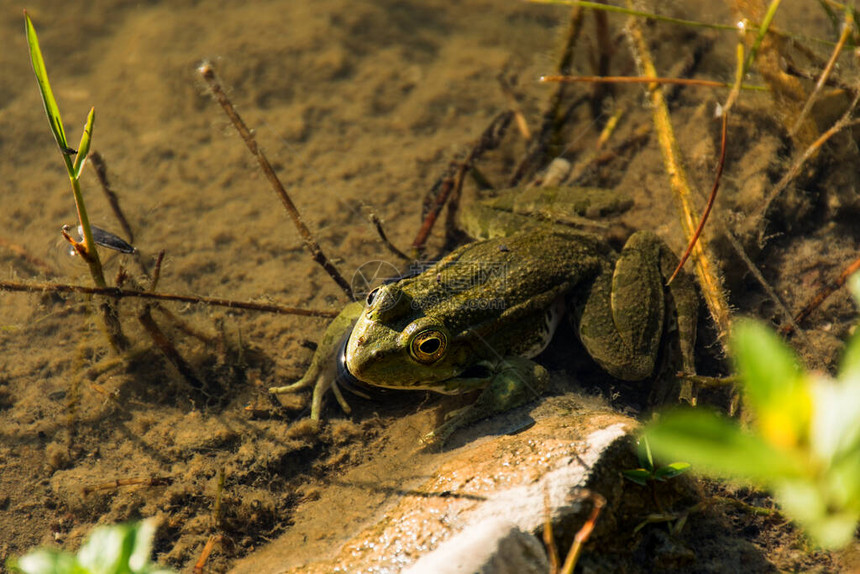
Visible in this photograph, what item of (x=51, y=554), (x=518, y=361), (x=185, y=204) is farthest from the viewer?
(x=185, y=204)

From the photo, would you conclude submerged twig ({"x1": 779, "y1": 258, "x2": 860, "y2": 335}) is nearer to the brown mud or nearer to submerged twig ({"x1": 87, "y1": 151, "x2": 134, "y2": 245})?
the brown mud

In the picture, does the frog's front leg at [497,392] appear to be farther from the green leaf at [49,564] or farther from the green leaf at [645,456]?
the green leaf at [49,564]

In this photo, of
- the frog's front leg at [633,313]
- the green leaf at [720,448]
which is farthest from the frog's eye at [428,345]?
the green leaf at [720,448]

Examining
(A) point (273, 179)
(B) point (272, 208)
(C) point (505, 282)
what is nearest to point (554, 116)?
(C) point (505, 282)

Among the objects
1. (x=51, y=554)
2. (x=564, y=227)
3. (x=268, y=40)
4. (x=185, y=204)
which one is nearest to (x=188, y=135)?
(x=185, y=204)

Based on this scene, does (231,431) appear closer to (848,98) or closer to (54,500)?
(54,500)

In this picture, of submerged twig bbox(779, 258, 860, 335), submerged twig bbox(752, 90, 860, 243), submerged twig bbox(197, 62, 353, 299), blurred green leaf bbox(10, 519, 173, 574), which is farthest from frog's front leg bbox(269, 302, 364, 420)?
submerged twig bbox(752, 90, 860, 243)
